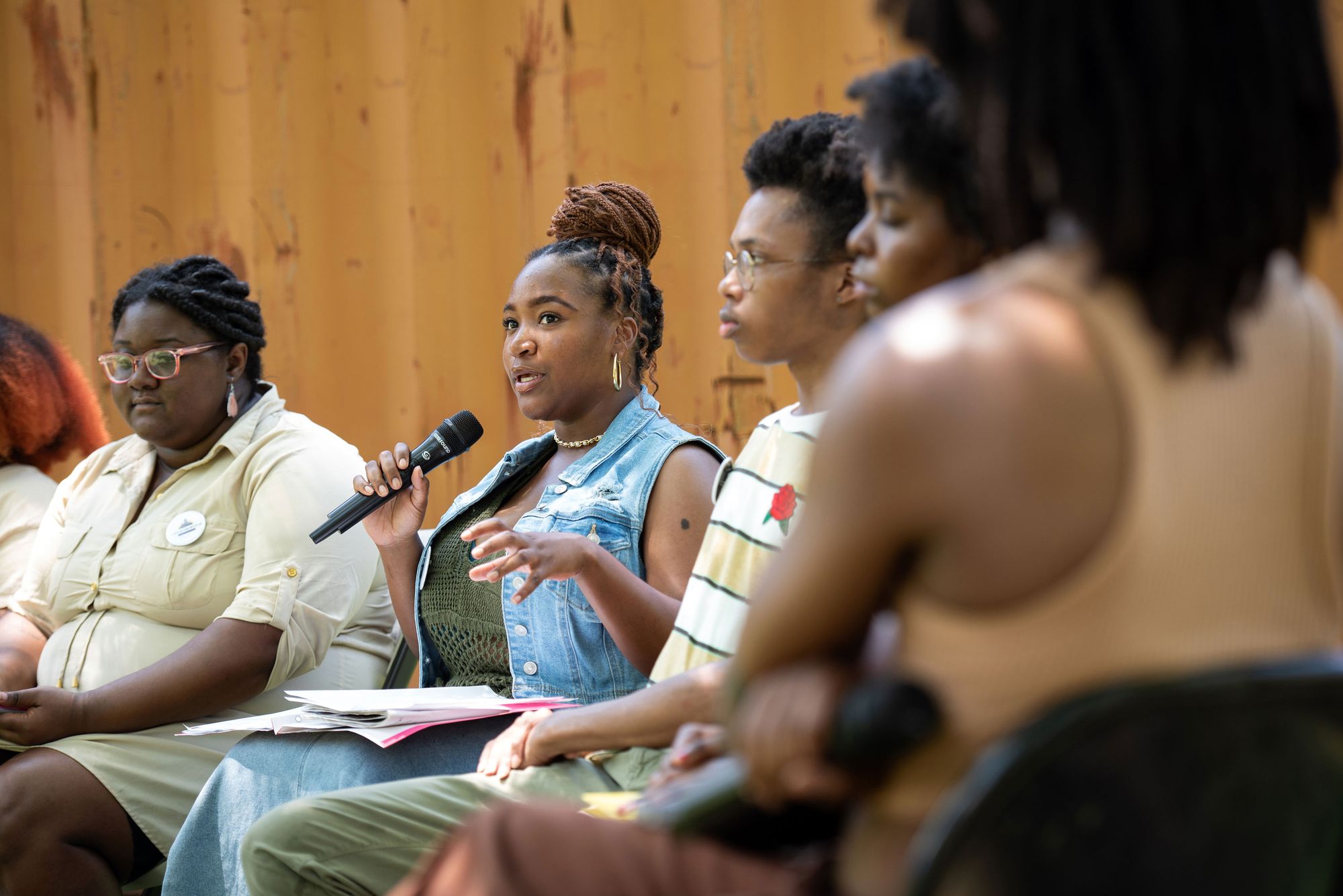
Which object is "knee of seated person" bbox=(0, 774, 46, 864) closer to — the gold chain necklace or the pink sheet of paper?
the pink sheet of paper

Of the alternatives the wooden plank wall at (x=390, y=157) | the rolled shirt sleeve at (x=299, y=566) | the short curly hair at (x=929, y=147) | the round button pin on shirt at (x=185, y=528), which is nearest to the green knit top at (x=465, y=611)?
the rolled shirt sleeve at (x=299, y=566)

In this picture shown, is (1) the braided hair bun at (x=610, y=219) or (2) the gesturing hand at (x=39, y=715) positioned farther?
(1) the braided hair bun at (x=610, y=219)

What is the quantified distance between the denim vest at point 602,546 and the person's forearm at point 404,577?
0.32m

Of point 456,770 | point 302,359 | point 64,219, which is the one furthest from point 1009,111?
point 64,219

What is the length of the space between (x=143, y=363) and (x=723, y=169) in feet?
5.77

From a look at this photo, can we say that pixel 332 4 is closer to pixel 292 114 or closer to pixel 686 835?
pixel 292 114

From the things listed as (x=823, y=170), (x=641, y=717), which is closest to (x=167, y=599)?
(x=641, y=717)

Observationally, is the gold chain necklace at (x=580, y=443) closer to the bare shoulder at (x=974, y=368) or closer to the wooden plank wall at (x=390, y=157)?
the wooden plank wall at (x=390, y=157)

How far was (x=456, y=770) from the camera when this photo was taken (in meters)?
2.37

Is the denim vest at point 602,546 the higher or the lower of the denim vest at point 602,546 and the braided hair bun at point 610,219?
the lower

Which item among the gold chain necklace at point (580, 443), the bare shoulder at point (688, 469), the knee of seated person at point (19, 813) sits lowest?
the knee of seated person at point (19, 813)

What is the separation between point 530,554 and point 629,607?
10.8 inches

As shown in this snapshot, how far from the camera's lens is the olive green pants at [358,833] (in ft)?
6.56

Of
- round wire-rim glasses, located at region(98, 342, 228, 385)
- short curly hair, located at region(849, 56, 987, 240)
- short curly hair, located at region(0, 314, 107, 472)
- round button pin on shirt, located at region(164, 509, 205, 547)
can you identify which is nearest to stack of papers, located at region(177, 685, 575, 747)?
round button pin on shirt, located at region(164, 509, 205, 547)
